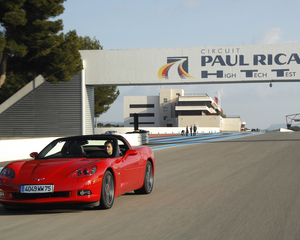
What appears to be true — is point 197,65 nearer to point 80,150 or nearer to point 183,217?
point 80,150

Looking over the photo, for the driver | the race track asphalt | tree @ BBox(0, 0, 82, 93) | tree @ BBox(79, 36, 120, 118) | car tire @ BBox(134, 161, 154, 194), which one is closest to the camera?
the race track asphalt

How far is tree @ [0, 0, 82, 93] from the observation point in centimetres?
2643

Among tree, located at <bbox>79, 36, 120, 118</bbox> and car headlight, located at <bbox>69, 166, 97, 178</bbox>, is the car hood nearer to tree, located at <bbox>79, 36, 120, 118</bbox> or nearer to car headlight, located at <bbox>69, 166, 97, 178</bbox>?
car headlight, located at <bbox>69, 166, 97, 178</bbox>

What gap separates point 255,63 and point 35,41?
55.8ft

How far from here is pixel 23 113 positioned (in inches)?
1351

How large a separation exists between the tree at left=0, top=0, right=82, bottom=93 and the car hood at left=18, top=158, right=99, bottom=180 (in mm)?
21159

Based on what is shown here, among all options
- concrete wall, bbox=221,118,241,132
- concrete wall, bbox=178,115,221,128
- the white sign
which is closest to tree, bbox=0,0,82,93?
the white sign

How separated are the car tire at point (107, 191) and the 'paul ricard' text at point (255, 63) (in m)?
27.7

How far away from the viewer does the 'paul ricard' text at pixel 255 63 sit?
32.8m

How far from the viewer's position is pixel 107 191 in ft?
20.1

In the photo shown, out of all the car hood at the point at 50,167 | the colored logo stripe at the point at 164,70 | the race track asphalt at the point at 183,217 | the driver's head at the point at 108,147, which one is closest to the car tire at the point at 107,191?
the race track asphalt at the point at 183,217

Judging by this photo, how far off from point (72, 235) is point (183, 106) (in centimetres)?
11484

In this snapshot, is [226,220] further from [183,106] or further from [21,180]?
[183,106]

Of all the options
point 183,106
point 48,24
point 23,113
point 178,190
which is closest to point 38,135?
point 23,113
